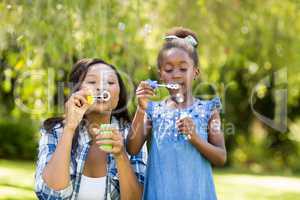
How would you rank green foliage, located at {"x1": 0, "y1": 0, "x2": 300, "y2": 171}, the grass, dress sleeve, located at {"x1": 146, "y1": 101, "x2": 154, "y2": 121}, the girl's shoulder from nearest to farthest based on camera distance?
1. dress sleeve, located at {"x1": 146, "y1": 101, "x2": 154, "y2": 121}
2. the girl's shoulder
3. green foliage, located at {"x1": 0, "y1": 0, "x2": 300, "y2": 171}
4. the grass

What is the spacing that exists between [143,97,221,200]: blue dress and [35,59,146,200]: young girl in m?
0.12

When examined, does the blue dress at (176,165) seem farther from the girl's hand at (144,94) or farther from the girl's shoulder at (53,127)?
the girl's shoulder at (53,127)

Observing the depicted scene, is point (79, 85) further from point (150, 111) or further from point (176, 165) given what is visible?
point (176, 165)

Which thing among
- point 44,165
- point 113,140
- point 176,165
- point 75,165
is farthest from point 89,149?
point 176,165

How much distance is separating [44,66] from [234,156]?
8.68 m

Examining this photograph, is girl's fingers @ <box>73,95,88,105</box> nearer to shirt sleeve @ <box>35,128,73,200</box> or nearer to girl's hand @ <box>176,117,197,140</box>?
shirt sleeve @ <box>35,128,73,200</box>

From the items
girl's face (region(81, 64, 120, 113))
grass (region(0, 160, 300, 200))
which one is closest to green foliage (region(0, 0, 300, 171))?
grass (region(0, 160, 300, 200))

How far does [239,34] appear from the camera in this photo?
7723 millimetres

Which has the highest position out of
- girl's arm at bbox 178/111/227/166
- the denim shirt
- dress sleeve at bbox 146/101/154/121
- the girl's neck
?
the girl's neck

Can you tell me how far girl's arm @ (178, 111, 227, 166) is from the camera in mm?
2809

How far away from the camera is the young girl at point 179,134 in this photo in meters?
2.85

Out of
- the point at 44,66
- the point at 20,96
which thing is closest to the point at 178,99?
the point at 44,66

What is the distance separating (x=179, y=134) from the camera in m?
2.90

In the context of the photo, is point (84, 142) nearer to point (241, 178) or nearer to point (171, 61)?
point (171, 61)
